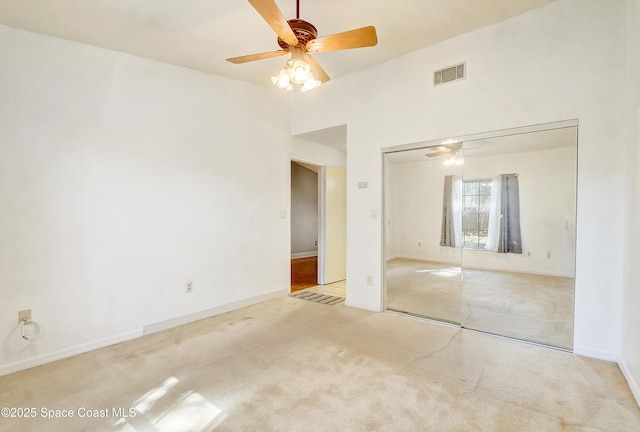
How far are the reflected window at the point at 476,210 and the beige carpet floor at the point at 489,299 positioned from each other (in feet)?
1.59

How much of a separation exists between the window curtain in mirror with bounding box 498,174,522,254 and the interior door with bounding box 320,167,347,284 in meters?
2.50

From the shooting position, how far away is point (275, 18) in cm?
177

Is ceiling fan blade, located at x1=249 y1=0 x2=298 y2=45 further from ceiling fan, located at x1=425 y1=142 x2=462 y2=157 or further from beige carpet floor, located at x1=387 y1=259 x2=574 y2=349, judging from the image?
beige carpet floor, located at x1=387 y1=259 x2=574 y2=349

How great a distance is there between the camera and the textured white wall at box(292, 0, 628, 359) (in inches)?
97.4

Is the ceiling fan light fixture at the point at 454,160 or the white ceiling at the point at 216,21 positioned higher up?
the white ceiling at the point at 216,21

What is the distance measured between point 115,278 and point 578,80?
453 centimetres

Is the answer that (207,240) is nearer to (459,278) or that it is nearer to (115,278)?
(115,278)

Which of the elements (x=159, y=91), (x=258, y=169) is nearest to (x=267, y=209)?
(x=258, y=169)

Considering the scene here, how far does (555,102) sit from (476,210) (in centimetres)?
148

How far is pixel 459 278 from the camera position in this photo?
3.82 meters

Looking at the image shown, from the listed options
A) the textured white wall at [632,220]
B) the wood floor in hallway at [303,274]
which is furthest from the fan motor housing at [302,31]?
the wood floor in hallway at [303,274]

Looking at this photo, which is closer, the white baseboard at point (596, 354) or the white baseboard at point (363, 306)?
the white baseboard at point (596, 354)

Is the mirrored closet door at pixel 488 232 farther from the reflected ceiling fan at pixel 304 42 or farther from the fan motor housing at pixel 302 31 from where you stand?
the fan motor housing at pixel 302 31

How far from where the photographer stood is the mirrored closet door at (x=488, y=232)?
2963mm
